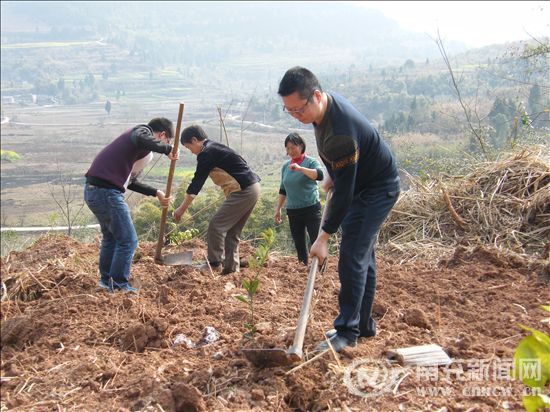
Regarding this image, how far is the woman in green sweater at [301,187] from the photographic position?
5.38m

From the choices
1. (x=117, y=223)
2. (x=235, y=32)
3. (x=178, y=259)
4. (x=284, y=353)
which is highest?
(x=235, y=32)

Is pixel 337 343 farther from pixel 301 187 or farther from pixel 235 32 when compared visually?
pixel 235 32

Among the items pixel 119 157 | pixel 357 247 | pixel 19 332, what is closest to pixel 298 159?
pixel 119 157

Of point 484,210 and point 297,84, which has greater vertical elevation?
point 297,84

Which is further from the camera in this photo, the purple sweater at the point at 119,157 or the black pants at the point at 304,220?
the black pants at the point at 304,220

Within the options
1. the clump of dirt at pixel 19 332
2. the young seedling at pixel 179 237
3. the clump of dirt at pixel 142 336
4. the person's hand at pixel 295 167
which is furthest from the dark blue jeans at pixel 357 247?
the young seedling at pixel 179 237

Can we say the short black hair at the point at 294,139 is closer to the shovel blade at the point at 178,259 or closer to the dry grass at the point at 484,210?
the shovel blade at the point at 178,259

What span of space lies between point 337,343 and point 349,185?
3.11 feet

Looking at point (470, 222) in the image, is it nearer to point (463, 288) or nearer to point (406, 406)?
point (463, 288)

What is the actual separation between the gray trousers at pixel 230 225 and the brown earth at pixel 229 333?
0.24m

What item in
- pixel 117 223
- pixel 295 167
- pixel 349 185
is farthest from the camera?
pixel 295 167

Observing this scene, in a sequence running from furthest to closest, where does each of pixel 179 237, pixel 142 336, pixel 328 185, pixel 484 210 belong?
pixel 179 237
pixel 484 210
pixel 328 185
pixel 142 336

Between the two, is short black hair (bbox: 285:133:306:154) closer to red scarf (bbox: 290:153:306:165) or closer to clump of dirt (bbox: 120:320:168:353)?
red scarf (bbox: 290:153:306:165)

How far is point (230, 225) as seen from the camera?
5.28 m
